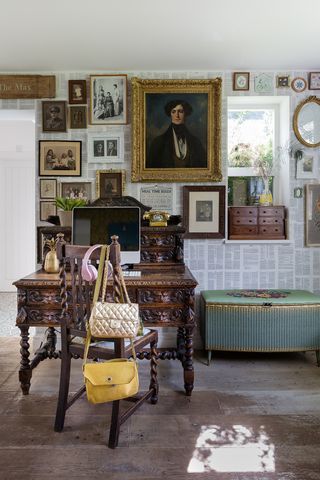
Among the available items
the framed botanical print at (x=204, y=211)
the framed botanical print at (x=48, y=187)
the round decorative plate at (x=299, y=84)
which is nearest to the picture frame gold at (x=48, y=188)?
the framed botanical print at (x=48, y=187)

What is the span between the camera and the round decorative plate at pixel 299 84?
155 inches

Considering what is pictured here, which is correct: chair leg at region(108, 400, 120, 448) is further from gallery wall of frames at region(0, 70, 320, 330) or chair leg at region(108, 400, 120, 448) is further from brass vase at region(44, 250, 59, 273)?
gallery wall of frames at region(0, 70, 320, 330)

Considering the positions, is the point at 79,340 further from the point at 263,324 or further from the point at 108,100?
the point at 108,100

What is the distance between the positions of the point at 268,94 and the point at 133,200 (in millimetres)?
1677

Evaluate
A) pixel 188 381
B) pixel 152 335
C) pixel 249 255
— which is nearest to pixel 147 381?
pixel 188 381

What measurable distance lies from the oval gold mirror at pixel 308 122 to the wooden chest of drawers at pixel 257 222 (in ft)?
2.32

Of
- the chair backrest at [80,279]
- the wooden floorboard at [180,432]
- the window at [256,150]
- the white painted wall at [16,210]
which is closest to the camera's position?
the wooden floorboard at [180,432]

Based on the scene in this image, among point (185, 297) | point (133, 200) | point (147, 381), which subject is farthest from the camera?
point (133, 200)

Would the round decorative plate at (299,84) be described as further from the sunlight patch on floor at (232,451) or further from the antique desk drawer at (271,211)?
the sunlight patch on floor at (232,451)

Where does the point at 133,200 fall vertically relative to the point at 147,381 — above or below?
above

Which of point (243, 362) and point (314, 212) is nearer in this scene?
point (243, 362)

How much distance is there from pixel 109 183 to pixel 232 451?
2602mm

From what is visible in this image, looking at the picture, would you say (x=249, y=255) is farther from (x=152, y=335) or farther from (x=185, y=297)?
(x=152, y=335)

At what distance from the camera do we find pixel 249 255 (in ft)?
13.1
